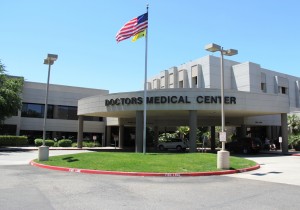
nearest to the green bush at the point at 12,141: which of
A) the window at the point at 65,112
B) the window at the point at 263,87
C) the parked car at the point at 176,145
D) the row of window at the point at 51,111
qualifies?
the row of window at the point at 51,111

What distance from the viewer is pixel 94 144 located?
49.0 m

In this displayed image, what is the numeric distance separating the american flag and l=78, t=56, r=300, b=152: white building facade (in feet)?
23.3

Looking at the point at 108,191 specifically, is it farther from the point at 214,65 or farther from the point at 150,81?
the point at 150,81

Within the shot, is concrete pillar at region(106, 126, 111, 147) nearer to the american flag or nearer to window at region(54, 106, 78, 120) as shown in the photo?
window at region(54, 106, 78, 120)

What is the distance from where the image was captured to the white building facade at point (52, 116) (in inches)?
1940

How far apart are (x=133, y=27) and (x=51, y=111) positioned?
32445 millimetres

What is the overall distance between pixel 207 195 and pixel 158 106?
19100 mm

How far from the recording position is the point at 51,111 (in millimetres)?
51500

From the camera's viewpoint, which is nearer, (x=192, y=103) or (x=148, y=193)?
(x=148, y=193)

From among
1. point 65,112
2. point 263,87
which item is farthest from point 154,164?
point 263,87

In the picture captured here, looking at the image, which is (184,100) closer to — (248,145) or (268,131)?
(248,145)

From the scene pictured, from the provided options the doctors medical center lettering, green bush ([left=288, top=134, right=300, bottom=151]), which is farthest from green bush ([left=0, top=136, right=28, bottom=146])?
green bush ([left=288, top=134, right=300, bottom=151])

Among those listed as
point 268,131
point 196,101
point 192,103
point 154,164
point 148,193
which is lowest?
point 148,193

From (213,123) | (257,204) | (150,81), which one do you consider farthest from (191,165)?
(150,81)
